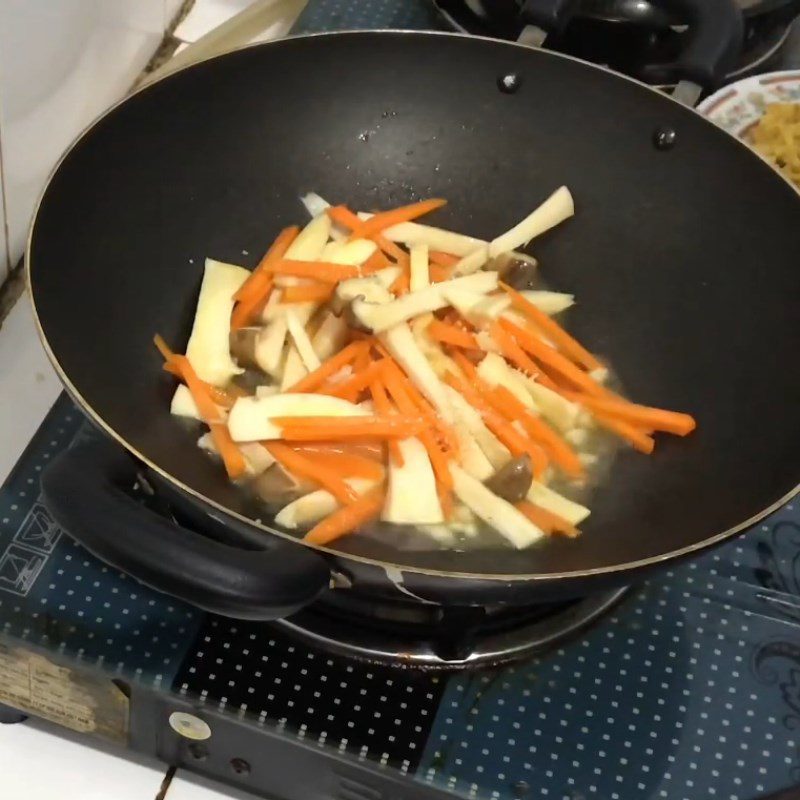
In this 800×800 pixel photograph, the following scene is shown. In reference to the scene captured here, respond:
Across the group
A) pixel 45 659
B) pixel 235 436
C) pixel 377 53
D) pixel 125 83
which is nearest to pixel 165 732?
pixel 45 659

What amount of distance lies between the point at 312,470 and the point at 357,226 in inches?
9.4

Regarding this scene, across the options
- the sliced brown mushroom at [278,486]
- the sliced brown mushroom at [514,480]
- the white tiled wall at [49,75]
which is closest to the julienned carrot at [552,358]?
the sliced brown mushroom at [514,480]

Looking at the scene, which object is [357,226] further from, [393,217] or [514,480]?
[514,480]

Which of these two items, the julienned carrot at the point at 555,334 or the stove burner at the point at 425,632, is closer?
the stove burner at the point at 425,632

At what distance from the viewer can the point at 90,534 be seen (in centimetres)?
50

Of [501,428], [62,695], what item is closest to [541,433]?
[501,428]

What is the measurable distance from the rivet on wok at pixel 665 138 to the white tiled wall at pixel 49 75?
50cm

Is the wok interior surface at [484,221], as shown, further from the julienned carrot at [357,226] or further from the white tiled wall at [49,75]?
the white tiled wall at [49,75]

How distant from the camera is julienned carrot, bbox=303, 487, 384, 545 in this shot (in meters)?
0.63

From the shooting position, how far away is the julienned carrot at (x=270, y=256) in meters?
0.77

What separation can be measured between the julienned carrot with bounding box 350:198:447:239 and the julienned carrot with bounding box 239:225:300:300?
0.05m

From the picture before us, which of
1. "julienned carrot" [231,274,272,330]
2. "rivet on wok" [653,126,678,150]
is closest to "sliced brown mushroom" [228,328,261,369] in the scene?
"julienned carrot" [231,274,272,330]

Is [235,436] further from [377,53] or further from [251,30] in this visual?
[251,30]

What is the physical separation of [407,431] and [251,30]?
0.60 meters
